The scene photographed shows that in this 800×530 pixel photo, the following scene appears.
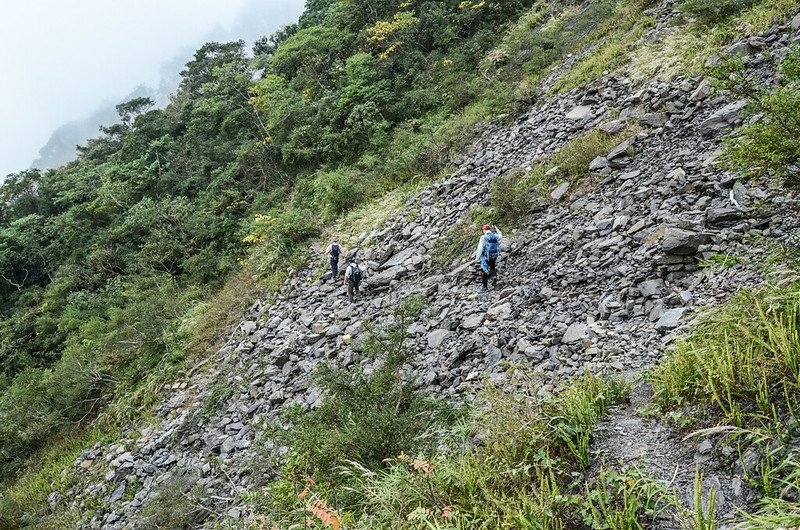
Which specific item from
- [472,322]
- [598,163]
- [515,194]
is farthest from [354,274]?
[598,163]

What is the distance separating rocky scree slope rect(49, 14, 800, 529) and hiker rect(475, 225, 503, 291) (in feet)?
0.97

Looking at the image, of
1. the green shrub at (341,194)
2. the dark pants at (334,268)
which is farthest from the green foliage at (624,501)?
the green shrub at (341,194)

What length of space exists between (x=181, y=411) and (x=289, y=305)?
3.61m

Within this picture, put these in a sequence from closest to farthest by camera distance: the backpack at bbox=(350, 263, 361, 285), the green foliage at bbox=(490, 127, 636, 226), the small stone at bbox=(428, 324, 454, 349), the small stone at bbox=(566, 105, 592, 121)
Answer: the small stone at bbox=(428, 324, 454, 349) < the green foliage at bbox=(490, 127, 636, 226) < the backpack at bbox=(350, 263, 361, 285) < the small stone at bbox=(566, 105, 592, 121)

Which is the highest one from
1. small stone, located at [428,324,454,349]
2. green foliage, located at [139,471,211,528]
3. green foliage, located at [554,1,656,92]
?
green foliage, located at [554,1,656,92]

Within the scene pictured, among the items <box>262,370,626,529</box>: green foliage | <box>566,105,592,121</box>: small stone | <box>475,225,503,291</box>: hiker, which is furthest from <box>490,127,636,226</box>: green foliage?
<box>262,370,626,529</box>: green foliage

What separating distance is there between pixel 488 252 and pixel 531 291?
1153 mm

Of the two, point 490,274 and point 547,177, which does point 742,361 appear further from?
point 547,177

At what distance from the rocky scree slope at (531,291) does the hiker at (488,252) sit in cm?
30

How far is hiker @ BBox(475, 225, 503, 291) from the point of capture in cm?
751

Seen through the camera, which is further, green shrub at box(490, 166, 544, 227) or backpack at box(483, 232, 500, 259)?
green shrub at box(490, 166, 544, 227)

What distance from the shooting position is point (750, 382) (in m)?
2.74

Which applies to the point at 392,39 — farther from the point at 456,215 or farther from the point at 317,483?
the point at 317,483

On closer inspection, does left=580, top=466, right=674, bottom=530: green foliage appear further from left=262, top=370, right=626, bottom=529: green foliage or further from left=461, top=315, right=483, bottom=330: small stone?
left=461, top=315, right=483, bottom=330: small stone
